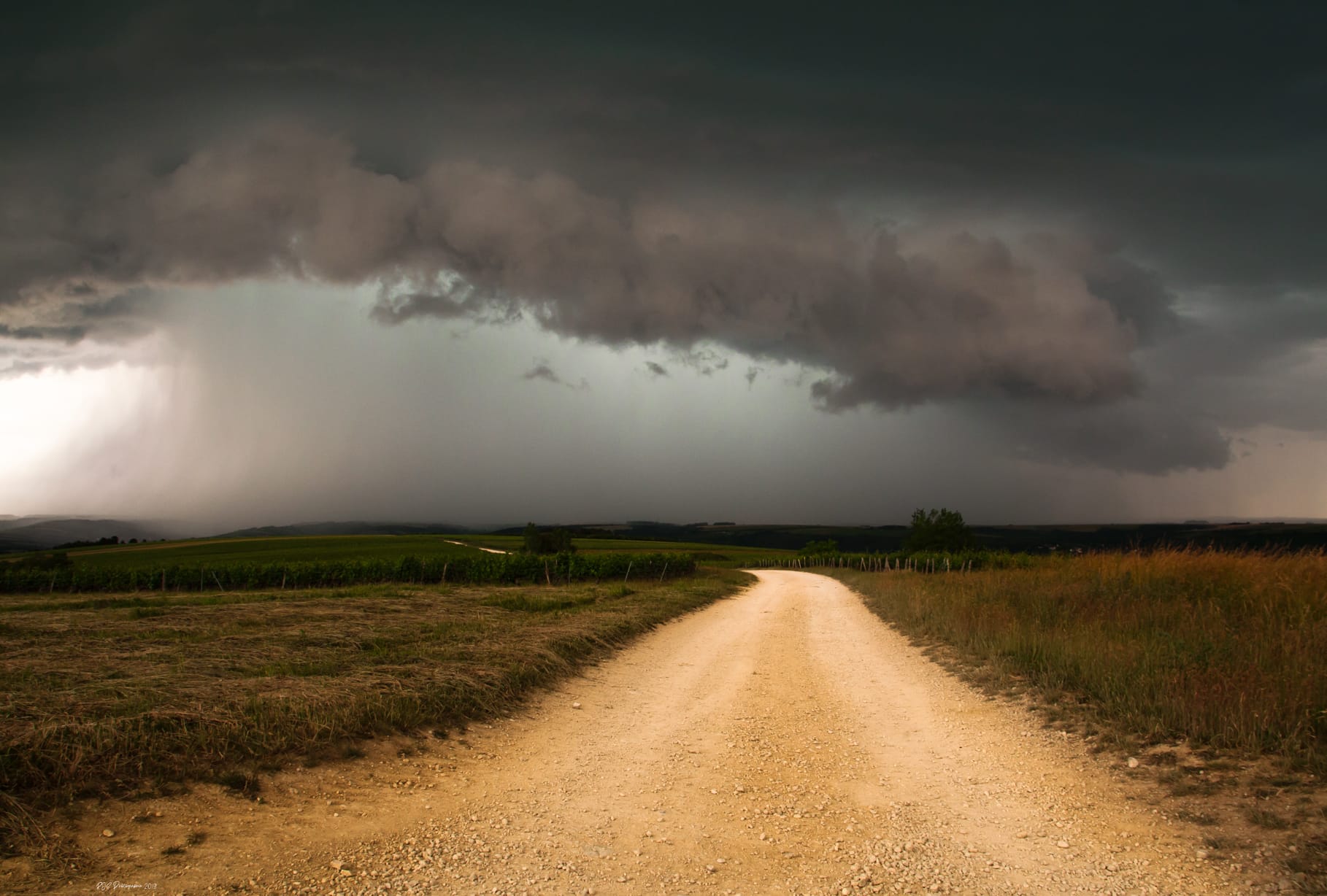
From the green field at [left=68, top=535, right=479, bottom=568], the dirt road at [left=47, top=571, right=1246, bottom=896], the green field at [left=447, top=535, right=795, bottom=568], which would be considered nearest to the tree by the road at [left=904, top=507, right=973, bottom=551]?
the green field at [left=447, top=535, right=795, bottom=568]

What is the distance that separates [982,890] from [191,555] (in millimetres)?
95507

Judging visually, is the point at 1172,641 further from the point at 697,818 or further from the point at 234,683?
the point at 234,683

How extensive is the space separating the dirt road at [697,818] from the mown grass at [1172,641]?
116 cm

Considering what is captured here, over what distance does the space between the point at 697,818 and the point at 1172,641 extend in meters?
7.79

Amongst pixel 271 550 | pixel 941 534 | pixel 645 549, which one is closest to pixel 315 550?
pixel 271 550

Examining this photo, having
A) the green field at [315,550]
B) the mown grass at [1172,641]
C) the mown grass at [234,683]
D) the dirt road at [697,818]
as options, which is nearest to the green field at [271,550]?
the green field at [315,550]

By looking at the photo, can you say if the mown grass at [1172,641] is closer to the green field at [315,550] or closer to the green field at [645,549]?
the green field at [315,550]

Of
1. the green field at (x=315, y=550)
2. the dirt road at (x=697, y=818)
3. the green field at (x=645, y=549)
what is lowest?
the green field at (x=645, y=549)

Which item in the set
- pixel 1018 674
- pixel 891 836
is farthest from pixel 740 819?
pixel 1018 674

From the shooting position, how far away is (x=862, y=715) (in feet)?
31.1

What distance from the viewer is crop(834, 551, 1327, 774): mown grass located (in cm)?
692

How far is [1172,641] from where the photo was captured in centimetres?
966

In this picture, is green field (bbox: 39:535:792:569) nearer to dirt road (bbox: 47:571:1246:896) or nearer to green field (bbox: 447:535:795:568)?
green field (bbox: 447:535:795:568)

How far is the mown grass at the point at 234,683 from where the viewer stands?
19.9 ft
